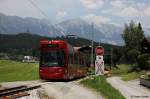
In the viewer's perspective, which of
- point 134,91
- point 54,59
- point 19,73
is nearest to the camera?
point 54,59

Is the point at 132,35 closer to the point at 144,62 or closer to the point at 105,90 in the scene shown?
the point at 144,62

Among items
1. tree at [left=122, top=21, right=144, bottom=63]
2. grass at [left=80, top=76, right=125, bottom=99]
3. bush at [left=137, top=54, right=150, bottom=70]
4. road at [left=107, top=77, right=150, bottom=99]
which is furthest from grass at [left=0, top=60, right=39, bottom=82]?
tree at [left=122, top=21, right=144, bottom=63]

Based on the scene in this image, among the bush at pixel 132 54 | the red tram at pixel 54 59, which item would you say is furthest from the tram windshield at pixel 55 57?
the bush at pixel 132 54

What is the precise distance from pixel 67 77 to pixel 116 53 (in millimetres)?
126339

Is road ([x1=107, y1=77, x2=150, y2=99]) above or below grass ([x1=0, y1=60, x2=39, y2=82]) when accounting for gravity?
below

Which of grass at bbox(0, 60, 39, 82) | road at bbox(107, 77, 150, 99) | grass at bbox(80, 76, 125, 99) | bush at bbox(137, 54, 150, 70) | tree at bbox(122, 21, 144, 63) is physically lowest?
road at bbox(107, 77, 150, 99)

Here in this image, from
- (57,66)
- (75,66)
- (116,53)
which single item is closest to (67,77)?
(57,66)

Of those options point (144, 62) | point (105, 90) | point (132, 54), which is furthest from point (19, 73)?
point (132, 54)

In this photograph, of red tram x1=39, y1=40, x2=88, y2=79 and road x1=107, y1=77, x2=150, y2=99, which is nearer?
road x1=107, y1=77, x2=150, y2=99

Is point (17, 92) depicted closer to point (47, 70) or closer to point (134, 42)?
point (47, 70)

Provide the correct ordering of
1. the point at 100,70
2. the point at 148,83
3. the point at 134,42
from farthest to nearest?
1. the point at 134,42
2. the point at 148,83
3. the point at 100,70

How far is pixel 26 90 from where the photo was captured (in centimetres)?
2705

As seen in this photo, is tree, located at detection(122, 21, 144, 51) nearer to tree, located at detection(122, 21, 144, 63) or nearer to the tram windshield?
tree, located at detection(122, 21, 144, 63)

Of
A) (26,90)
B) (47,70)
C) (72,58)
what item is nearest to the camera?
(26,90)
